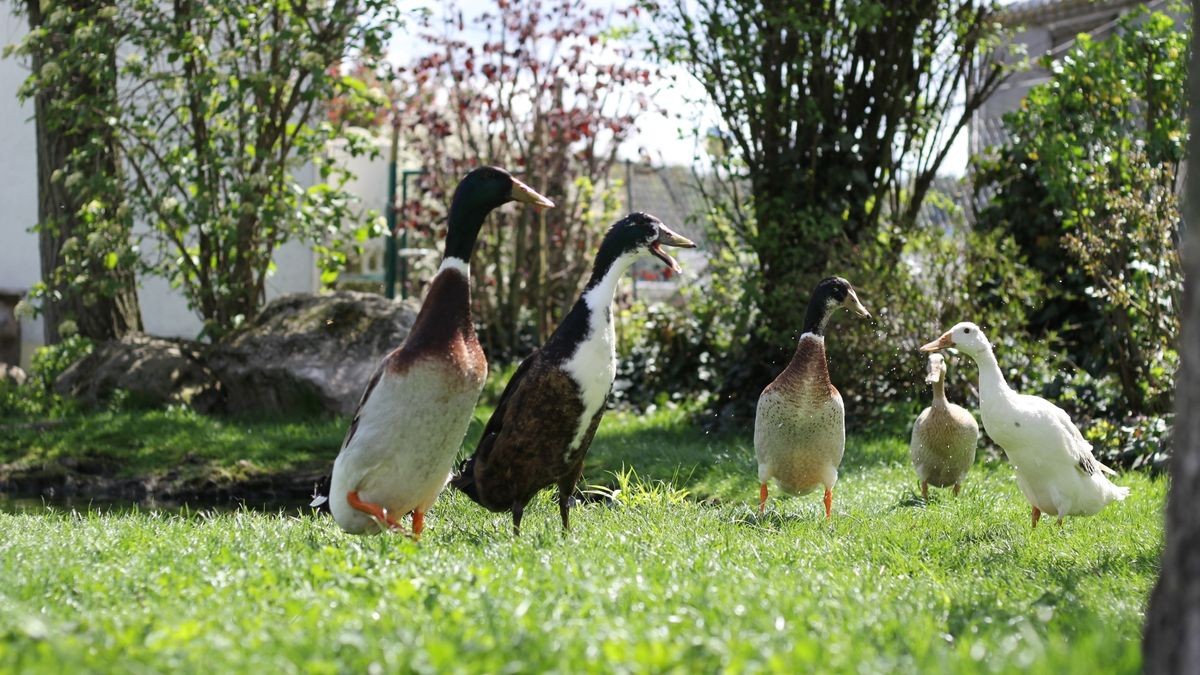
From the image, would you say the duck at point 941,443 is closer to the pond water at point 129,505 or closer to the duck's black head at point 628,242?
the duck's black head at point 628,242

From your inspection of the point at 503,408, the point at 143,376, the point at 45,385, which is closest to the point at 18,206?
the point at 45,385

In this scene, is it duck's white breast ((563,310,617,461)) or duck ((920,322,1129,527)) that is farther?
duck ((920,322,1129,527))

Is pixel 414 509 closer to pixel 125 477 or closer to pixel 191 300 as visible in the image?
pixel 125 477

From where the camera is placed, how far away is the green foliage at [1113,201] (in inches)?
346

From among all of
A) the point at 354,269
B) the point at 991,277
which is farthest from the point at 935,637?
the point at 354,269

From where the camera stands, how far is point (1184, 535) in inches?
98.0

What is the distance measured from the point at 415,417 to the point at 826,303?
101 inches

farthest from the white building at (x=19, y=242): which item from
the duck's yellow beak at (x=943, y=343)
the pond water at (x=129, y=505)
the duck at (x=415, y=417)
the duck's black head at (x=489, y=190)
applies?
the duck at (x=415, y=417)

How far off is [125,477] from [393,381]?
4567mm

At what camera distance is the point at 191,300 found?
11398 millimetres

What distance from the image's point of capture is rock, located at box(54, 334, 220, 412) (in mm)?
10695

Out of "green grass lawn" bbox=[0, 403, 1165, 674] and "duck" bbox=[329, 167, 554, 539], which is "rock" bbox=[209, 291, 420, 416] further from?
"duck" bbox=[329, 167, 554, 539]

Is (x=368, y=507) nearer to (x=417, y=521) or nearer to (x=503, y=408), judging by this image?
(x=417, y=521)

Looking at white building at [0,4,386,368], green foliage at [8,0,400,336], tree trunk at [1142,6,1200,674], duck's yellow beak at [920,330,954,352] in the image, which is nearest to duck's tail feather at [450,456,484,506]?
duck's yellow beak at [920,330,954,352]
